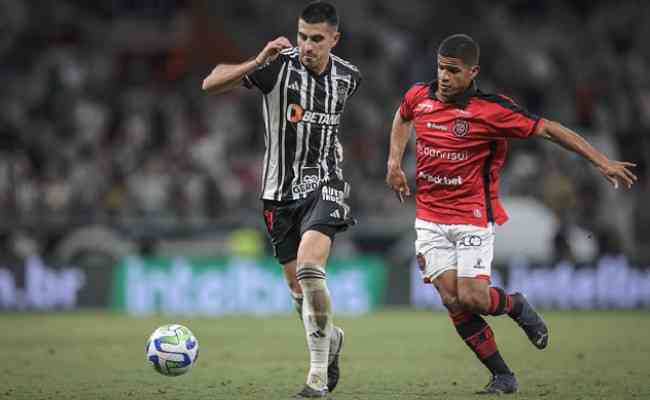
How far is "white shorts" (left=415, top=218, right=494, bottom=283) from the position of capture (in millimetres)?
8242

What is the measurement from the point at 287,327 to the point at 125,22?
1141 centimetres

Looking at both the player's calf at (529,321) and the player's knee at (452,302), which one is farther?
the player's calf at (529,321)

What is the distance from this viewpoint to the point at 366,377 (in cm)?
941

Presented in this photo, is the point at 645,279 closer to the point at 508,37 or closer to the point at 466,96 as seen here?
the point at 508,37

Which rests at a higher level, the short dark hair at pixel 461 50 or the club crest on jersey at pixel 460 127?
the short dark hair at pixel 461 50

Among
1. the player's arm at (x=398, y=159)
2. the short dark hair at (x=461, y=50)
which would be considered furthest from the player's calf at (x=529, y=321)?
the short dark hair at (x=461, y=50)

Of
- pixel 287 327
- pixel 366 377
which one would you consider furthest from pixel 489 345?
pixel 287 327

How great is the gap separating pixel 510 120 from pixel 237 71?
6.22 feet

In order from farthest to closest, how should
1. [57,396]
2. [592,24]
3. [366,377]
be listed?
[592,24] → [366,377] → [57,396]

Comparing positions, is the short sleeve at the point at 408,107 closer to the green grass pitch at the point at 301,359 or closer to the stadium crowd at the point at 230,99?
the green grass pitch at the point at 301,359

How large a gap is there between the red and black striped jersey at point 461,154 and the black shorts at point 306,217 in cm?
63

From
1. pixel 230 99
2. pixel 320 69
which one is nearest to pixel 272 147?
pixel 320 69

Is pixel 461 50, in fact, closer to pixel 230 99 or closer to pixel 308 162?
pixel 308 162

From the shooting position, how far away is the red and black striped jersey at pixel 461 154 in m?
8.25
